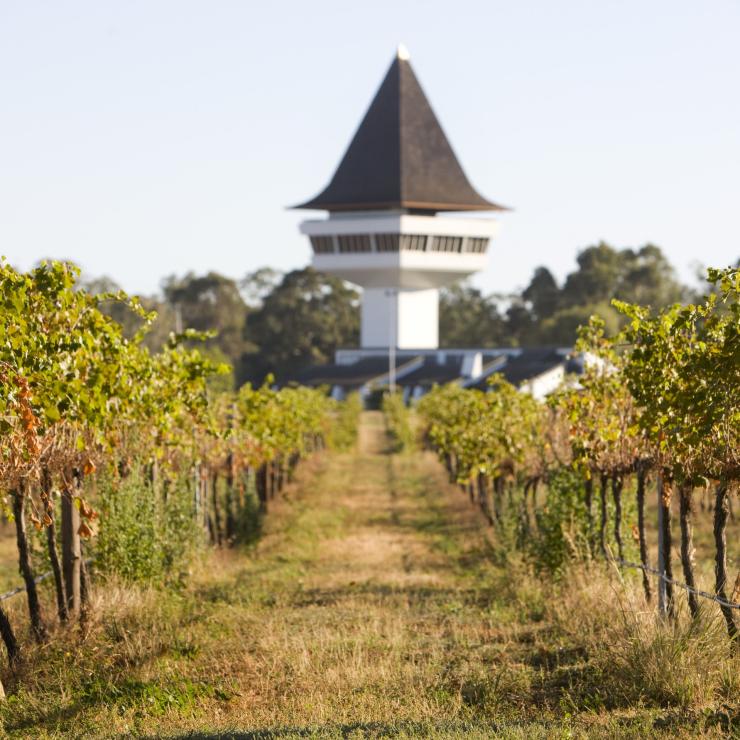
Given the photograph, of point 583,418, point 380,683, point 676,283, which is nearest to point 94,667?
point 380,683

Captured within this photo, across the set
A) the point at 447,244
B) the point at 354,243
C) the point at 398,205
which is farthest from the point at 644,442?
the point at 447,244

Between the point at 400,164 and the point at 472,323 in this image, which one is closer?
the point at 400,164

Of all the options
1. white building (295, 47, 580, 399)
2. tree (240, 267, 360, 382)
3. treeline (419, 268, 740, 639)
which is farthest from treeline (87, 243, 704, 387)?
treeline (419, 268, 740, 639)

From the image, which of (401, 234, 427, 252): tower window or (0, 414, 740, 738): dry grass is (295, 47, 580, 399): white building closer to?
(401, 234, 427, 252): tower window

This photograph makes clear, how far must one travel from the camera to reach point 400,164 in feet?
289

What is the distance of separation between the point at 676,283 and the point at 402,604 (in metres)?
102

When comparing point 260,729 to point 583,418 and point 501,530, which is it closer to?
point 583,418

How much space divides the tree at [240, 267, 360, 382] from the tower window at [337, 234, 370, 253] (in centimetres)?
1274

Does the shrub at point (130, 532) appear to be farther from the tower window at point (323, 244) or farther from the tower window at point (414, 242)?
the tower window at point (323, 244)

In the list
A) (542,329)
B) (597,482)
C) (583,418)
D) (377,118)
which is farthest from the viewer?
(542,329)

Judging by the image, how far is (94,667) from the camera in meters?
9.04

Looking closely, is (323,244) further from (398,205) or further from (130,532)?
(130,532)

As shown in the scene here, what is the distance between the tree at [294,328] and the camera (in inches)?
4067

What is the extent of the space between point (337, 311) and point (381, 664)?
3870 inches
